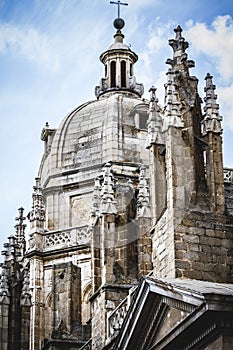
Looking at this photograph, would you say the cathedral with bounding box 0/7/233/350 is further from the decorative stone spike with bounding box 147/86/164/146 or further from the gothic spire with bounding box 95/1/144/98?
the gothic spire with bounding box 95/1/144/98

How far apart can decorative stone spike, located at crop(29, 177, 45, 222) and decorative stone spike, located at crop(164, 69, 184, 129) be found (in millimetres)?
22317

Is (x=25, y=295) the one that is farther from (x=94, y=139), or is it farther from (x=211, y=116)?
(x=211, y=116)

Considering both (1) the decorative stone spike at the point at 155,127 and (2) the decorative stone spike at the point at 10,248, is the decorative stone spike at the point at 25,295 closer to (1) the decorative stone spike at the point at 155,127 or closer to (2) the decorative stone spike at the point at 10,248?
(2) the decorative stone spike at the point at 10,248

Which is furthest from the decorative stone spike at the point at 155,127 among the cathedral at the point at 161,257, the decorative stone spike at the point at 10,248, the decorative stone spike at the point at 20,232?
the decorative stone spike at the point at 20,232

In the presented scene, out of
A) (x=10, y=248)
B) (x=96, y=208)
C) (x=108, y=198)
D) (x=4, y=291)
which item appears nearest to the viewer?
(x=108, y=198)

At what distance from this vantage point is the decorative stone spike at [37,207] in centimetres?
4934

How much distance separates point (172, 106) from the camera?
27.3 meters

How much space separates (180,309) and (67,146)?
29.4 metres

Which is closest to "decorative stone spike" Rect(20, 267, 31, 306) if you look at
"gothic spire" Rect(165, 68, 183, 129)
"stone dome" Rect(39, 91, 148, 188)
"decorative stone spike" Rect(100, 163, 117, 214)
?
"stone dome" Rect(39, 91, 148, 188)

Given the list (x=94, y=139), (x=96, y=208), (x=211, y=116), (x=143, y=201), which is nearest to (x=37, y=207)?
(x=94, y=139)

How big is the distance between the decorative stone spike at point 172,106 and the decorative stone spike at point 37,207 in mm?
22317

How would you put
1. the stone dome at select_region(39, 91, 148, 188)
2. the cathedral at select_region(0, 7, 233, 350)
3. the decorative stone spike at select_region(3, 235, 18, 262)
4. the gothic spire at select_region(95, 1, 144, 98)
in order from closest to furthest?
the cathedral at select_region(0, 7, 233, 350) → the decorative stone spike at select_region(3, 235, 18, 262) → the stone dome at select_region(39, 91, 148, 188) → the gothic spire at select_region(95, 1, 144, 98)

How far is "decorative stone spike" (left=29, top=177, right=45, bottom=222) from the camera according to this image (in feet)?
162

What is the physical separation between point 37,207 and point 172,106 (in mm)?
22769
